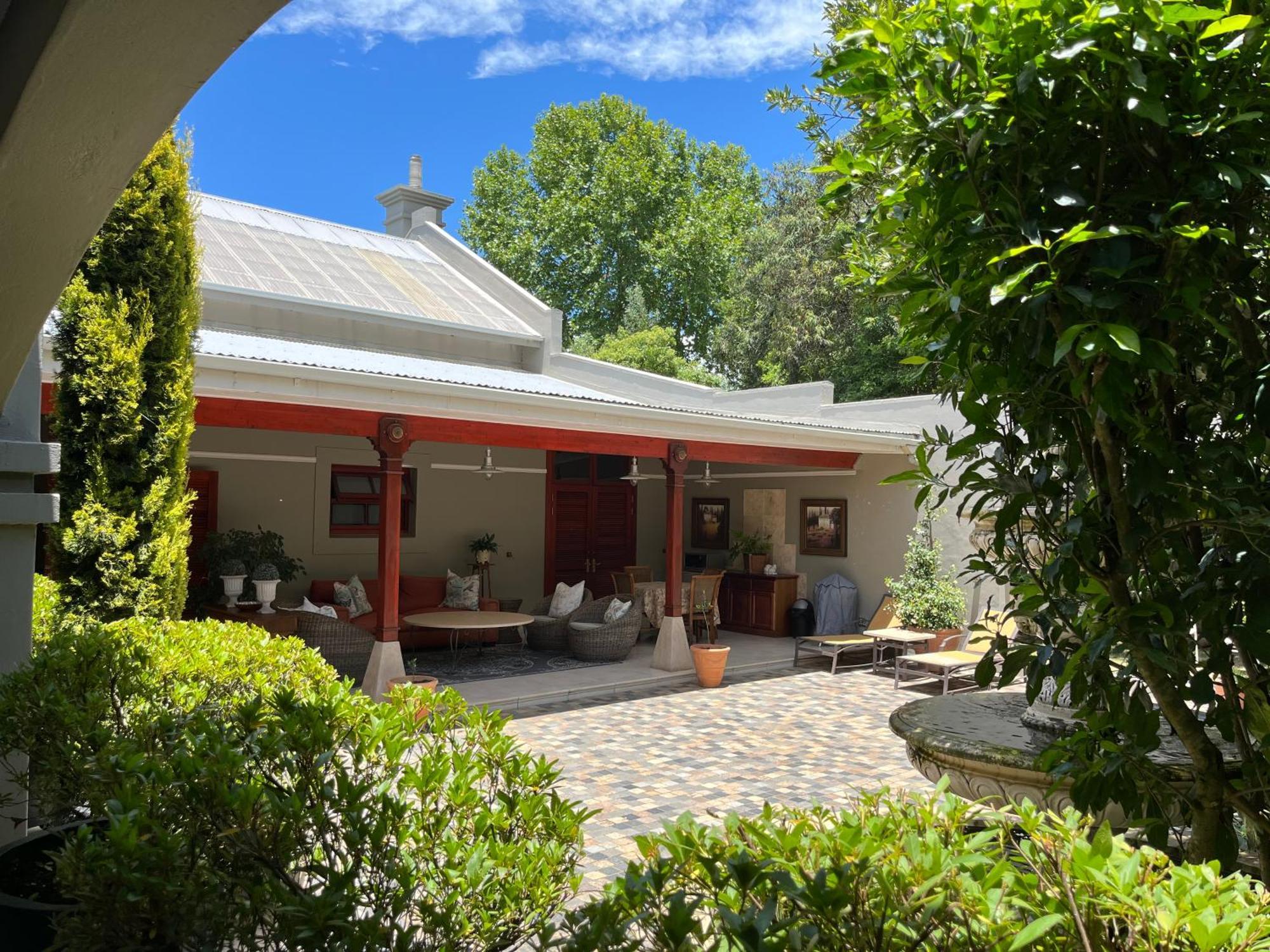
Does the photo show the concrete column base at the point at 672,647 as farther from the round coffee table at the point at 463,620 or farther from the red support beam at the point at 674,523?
the round coffee table at the point at 463,620

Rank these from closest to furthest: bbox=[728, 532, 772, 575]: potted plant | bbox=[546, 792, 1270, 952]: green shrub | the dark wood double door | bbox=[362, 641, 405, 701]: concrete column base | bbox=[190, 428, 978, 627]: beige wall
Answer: bbox=[546, 792, 1270, 952]: green shrub, bbox=[362, 641, 405, 701]: concrete column base, bbox=[190, 428, 978, 627]: beige wall, bbox=[728, 532, 772, 575]: potted plant, the dark wood double door

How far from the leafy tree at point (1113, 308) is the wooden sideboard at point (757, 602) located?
11.8m

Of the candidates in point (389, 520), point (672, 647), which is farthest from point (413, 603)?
point (389, 520)

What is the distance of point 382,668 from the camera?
338 inches

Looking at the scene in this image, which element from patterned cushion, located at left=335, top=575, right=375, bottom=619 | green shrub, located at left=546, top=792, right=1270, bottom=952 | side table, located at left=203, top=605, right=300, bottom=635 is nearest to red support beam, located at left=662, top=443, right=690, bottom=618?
patterned cushion, located at left=335, top=575, right=375, bottom=619

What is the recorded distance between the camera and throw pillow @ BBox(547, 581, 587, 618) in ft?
40.9

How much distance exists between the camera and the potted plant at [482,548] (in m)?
13.6

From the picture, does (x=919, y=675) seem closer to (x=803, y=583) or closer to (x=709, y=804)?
(x=803, y=583)

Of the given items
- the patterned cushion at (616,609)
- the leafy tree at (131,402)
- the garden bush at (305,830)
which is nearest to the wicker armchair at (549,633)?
the patterned cushion at (616,609)

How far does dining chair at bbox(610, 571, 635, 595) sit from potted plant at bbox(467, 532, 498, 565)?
6.62 ft

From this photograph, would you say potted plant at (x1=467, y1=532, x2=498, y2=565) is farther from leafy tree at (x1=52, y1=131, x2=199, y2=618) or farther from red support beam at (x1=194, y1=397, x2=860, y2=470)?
leafy tree at (x1=52, y1=131, x2=199, y2=618)

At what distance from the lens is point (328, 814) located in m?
2.40

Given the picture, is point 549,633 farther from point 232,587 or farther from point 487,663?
point 232,587

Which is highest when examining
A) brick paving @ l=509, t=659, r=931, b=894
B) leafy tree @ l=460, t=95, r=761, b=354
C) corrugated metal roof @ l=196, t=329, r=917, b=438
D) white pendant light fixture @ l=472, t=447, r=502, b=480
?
leafy tree @ l=460, t=95, r=761, b=354
